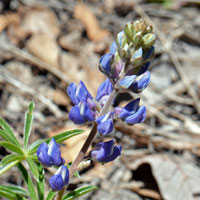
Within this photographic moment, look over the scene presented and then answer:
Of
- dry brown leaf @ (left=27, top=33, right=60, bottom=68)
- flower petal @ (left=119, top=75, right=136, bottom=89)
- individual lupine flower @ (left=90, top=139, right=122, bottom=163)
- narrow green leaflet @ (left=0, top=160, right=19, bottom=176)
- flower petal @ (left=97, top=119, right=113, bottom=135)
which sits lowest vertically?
dry brown leaf @ (left=27, top=33, right=60, bottom=68)

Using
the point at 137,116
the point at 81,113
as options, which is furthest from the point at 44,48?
the point at 137,116

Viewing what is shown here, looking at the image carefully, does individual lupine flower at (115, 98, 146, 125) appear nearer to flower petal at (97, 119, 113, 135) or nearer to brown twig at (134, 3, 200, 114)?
flower petal at (97, 119, 113, 135)

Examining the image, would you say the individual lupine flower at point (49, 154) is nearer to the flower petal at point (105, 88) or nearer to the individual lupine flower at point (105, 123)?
the individual lupine flower at point (105, 123)

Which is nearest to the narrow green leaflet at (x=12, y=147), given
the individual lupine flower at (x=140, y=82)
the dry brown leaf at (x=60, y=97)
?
the individual lupine flower at (x=140, y=82)

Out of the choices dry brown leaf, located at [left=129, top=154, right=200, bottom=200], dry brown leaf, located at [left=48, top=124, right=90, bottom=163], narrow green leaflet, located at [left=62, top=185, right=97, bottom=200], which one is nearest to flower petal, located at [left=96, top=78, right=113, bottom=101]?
narrow green leaflet, located at [left=62, top=185, right=97, bottom=200]

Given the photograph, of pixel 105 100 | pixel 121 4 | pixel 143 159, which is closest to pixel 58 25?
pixel 121 4
